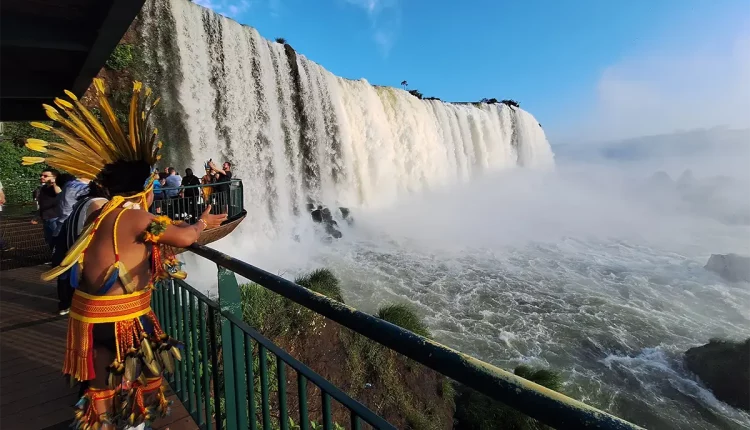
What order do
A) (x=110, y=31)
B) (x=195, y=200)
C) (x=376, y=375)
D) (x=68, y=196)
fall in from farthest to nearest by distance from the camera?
(x=195, y=200) < (x=376, y=375) < (x=68, y=196) < (x=110, y=31)

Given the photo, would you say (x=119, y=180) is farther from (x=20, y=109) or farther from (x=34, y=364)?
(x=20, y=109)

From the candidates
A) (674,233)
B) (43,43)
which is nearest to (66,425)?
(43,43)

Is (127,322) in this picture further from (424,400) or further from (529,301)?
(529,301)

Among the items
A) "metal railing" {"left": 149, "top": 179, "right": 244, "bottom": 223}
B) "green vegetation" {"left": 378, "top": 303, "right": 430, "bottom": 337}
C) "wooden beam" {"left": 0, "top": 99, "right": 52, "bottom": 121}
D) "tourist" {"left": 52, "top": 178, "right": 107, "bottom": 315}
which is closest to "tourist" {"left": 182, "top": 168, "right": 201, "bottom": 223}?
"metal railing" {"left": 149, "top": 179, "right": 244, "bottom": 223}

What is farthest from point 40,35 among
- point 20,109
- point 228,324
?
point 20,109

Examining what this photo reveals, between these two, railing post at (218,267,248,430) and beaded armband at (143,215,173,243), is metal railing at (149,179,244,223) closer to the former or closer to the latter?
beaded armband at (143,215,173,243)
